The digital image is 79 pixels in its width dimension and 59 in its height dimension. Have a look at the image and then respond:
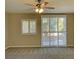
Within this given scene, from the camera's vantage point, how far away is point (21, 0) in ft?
22.4

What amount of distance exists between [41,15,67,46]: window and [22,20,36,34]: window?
2.09 ft

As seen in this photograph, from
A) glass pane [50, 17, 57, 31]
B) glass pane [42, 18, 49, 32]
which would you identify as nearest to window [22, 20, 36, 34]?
glass pane [42, 18, 49, 32]

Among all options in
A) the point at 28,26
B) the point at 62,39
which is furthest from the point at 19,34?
the point at 62,39

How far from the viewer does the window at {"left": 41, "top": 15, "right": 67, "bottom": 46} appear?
Result: 10336mm

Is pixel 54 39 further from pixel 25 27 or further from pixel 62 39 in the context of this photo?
pixel 25 27

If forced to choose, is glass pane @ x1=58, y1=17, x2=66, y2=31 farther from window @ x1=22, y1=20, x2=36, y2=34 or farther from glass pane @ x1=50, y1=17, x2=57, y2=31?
window @ x1=22, y1=20, x2=36, y2=34

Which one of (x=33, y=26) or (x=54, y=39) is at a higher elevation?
(x=33, y=26)

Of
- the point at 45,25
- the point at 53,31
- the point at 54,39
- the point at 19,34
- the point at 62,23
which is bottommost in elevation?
the point at 54,39

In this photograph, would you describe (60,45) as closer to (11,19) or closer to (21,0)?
(11,19)

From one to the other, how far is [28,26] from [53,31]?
5.90ft

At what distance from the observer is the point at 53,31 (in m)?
10.4

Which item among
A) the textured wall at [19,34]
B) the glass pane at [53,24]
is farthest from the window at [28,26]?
the glass pane at [53,24]

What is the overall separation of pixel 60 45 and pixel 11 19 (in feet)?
12.6
